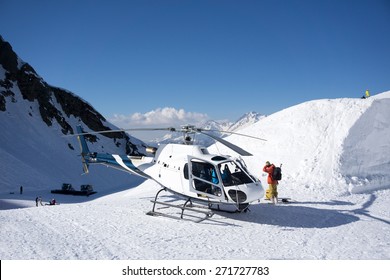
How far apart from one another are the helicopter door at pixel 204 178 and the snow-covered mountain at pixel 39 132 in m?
35.3

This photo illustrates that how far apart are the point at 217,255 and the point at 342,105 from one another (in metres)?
19.8

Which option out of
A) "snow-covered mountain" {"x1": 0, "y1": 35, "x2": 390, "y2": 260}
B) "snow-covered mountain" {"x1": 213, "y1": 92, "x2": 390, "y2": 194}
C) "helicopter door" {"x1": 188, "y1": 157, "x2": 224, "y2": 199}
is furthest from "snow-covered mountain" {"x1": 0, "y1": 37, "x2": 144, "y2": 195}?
"helicopter door" {"x1": 188, "y1": 157, "x2": 224, "y2": 199}

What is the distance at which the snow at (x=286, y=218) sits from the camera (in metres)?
7.24

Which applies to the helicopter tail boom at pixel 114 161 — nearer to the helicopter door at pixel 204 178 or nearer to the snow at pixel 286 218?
the snow at pixel 286 218

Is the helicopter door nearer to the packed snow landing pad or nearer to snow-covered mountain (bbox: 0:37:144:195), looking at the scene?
the packed snow landing pad

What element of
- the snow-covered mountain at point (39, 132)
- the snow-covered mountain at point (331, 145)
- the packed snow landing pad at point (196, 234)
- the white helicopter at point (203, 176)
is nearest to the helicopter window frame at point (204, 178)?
the white helicopter at point (203, 176)

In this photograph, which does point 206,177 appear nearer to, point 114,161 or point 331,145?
point 114,161

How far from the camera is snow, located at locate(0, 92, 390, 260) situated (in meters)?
7.24

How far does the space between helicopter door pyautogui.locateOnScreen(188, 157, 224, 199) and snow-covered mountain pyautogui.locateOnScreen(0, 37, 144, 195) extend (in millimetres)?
35296

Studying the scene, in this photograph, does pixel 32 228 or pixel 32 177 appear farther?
pixel 32 177

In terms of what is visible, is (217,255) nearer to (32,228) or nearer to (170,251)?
(170,251)

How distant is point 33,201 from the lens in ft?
93.8
